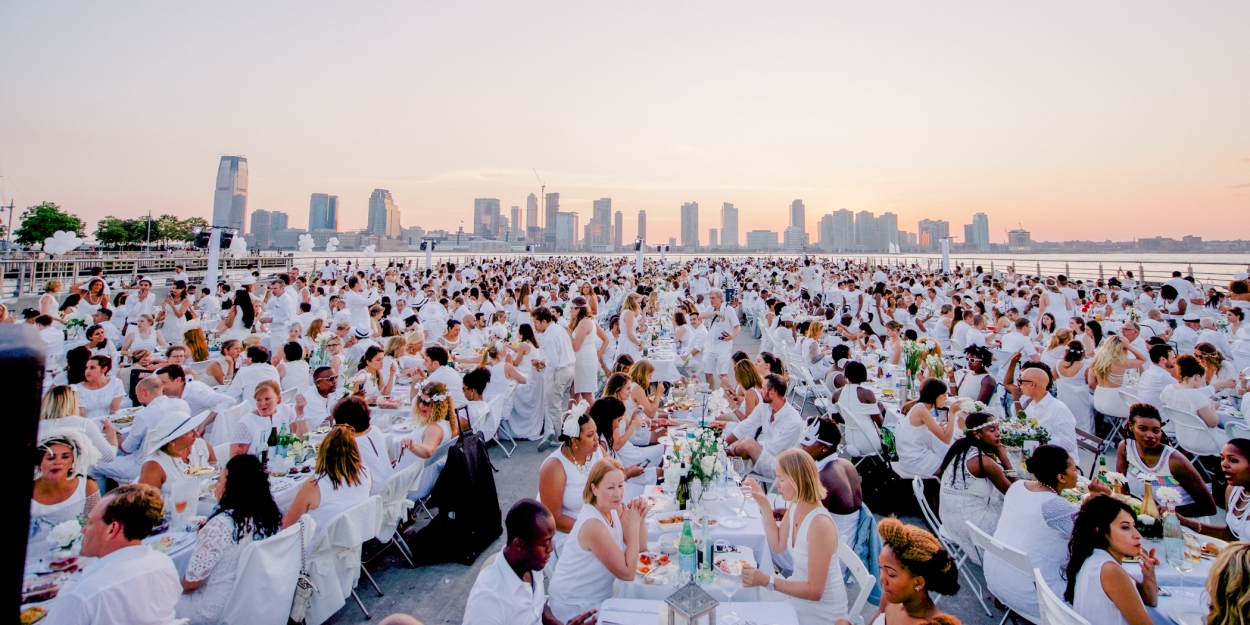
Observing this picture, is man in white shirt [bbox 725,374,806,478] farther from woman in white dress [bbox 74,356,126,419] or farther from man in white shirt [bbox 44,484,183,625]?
woman in white dress [bbox 74,356,126,419]

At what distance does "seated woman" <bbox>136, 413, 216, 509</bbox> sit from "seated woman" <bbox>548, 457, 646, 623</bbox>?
2.50 m

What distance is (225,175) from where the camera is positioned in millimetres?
35125

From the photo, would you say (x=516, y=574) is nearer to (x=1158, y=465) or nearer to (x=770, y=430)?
(x=770, y=430)

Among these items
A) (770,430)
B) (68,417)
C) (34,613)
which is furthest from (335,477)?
(770,430)

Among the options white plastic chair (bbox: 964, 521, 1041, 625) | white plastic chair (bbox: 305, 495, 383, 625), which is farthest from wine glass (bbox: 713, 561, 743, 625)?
white plastic chair (bbox: 305, 495, 383, 625)

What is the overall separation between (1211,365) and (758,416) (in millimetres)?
5410

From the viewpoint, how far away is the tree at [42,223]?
64.9 m

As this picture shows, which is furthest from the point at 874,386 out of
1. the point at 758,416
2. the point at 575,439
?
the point at 575,439

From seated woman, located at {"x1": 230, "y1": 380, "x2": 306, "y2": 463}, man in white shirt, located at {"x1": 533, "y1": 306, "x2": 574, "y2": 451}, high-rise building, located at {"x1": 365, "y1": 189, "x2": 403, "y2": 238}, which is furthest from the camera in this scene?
high-rise building, located at {"x1": 365, "y1": 189, "x2": 403, "y2": 238}

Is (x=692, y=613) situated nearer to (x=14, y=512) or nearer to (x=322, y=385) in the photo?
(x=14, y=512)

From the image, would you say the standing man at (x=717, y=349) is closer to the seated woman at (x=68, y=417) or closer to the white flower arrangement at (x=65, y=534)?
the seated woman at (x=68, y=417)

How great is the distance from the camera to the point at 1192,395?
5.43 m

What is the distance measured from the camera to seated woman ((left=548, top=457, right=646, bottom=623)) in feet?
10.1

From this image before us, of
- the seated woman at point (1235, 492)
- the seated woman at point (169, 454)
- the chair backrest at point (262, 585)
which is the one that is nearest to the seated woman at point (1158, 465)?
the seated woman at point (1235, 492)
